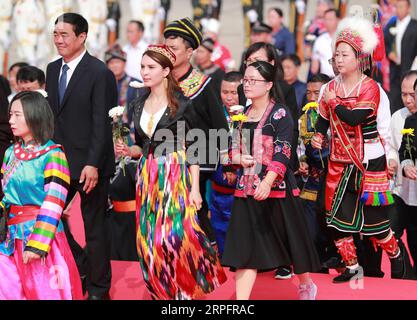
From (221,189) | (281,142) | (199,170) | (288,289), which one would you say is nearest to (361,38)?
(281,142)

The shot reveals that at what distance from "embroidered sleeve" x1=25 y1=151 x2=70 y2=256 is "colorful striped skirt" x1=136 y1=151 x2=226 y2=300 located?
0.54m

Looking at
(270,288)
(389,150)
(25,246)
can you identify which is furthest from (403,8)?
(25,246)

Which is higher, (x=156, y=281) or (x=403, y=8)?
(x=403, y=8)

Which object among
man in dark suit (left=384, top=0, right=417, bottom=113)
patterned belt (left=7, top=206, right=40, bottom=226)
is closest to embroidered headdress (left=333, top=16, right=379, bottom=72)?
patterned belt (left=7, top=206, right=40, bottom=226)

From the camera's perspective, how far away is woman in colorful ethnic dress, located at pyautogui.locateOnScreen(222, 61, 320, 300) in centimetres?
525

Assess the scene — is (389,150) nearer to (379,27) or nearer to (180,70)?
(379,27)

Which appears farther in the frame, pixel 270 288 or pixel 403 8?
pixel 403 8

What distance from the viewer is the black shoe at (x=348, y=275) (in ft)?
19.7

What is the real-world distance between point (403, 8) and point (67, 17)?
5.74 m

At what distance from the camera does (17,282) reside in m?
4.86

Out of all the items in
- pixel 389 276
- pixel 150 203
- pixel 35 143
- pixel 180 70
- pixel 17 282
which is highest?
pixel 180 70

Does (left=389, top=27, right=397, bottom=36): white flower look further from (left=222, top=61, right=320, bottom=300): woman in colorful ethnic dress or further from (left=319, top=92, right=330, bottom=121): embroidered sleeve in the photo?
(left=222, top=61, right=320, bottom=300): woman in colorful ethnic dress

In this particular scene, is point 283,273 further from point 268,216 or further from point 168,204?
point 168,204

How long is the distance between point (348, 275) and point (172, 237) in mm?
1500
